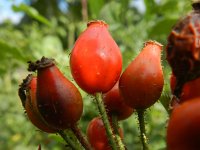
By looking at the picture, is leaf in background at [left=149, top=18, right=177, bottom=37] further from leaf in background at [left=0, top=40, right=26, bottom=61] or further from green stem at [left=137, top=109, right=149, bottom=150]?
green stem at [left=137, top=109, right=149, bottom=150]

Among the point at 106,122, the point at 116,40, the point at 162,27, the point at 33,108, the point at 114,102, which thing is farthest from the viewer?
the point at 116,40

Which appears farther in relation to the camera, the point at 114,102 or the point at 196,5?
the point at 114,102

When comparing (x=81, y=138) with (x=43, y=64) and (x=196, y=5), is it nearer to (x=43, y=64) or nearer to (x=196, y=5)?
(x=43, y=64)

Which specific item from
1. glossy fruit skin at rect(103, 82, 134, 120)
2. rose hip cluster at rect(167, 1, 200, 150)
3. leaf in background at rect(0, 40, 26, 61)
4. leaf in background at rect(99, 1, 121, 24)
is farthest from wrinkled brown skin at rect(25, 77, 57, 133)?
leaf in background at rect(99, 1, 121, 24)

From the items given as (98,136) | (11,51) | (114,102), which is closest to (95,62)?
(114,102)

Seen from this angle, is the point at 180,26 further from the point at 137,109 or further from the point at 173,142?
the point at 137,109

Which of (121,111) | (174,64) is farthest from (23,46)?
(174,64)

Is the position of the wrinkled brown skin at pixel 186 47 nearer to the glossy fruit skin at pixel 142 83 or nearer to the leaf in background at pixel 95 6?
the glossy fruit skin at pixel 142 83
